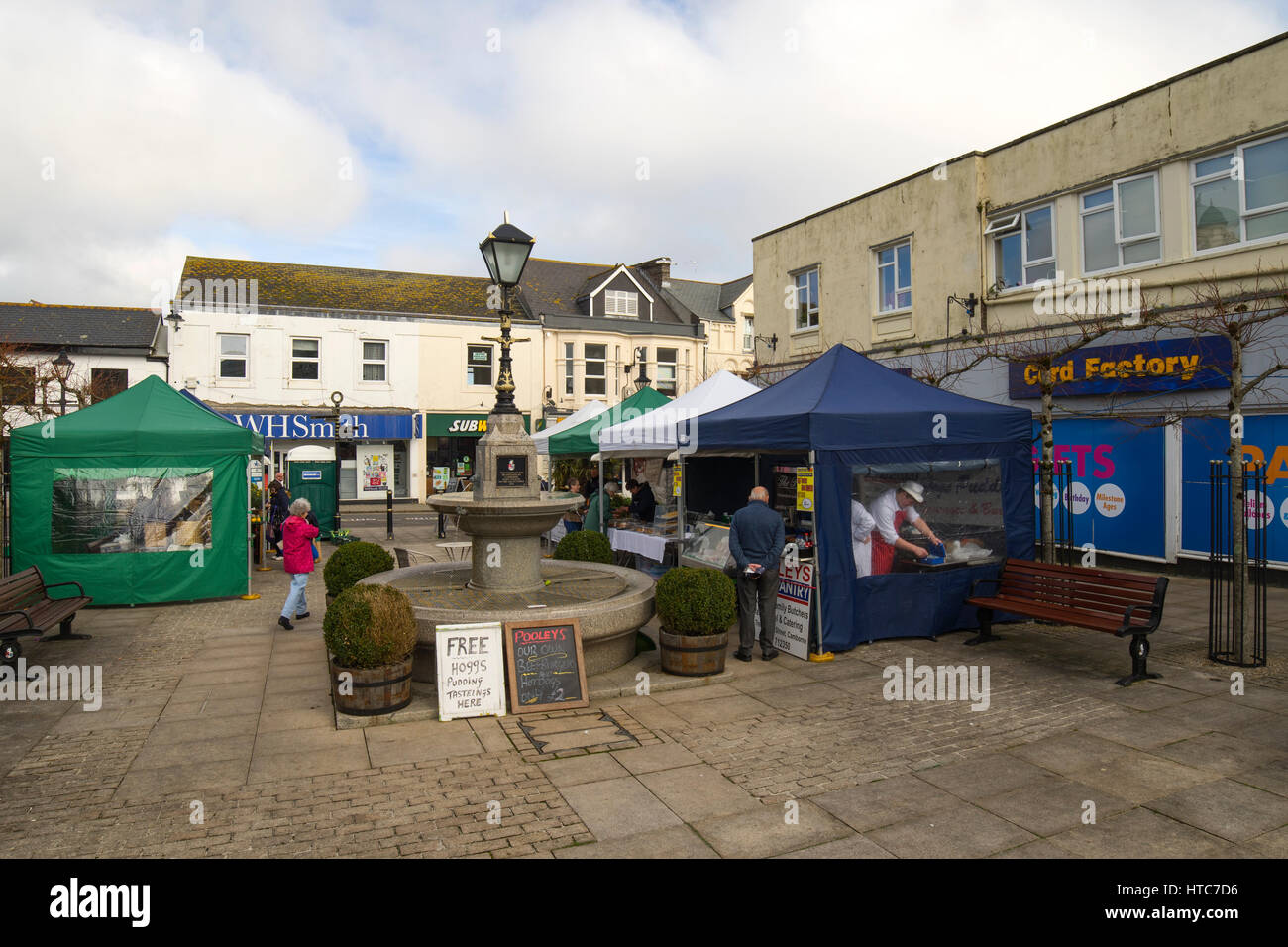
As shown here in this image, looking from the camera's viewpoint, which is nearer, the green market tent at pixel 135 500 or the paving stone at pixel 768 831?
the paving stone at pixel 768 831

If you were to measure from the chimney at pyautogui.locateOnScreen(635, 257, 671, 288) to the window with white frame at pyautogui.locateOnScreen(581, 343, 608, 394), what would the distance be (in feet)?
21.0

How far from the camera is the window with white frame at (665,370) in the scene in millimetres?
37812

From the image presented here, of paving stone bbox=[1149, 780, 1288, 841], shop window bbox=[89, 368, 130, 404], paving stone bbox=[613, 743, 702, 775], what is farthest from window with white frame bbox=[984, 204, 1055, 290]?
shop window bbox=[89, 368, 130, 404]

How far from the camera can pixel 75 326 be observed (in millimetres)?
32656

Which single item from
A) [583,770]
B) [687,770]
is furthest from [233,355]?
[687,770]

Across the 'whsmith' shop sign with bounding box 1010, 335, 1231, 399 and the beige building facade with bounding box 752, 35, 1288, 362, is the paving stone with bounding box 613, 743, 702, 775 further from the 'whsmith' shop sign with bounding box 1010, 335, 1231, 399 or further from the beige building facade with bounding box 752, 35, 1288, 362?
the beige building facade with bounding box 752, 35, 1288, 362

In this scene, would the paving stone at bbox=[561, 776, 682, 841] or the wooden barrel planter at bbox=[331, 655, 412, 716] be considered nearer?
the paving stone at bbox=[561, 776, 682, 841]

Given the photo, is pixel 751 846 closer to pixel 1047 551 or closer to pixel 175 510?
pixel 1047 551

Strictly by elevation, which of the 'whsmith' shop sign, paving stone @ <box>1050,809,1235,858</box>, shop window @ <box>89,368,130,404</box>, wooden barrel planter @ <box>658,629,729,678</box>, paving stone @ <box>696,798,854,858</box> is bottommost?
paving stone @ <box>1050,809,1235,858</box>

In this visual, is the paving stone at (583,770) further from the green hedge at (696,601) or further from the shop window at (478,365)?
the shop window at (478,365)

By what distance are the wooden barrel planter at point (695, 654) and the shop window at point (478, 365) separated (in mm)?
28607

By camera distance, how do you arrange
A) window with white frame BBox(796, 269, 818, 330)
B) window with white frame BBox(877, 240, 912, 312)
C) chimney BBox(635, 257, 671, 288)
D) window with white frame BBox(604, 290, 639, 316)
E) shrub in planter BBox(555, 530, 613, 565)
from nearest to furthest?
shrub in planter BBox(555, 530, 613, 565)
window with white frame BBox(877, 240, 912, 312)
window with white frame BBox(796, 269, 818, 330)
window with white frame BBox(604, 290, 639, 316)
chimney BBox(635, 257, 671, 288)

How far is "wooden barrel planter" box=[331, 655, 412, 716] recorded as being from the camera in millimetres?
6711

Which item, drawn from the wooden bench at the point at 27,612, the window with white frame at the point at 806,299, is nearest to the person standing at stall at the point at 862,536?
the wooden bench at the point at 27,612
